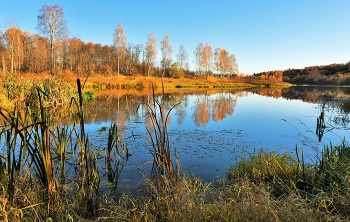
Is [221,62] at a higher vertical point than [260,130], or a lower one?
higher

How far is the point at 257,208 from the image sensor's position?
6.75ft

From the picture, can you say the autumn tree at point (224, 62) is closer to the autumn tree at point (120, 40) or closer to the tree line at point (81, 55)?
the tree line at point (81, 55)

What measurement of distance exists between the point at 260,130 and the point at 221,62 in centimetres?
4998

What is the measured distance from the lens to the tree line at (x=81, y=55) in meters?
21.8

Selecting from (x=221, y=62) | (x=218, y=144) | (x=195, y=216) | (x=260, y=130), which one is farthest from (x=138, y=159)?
(x=221, y=62)

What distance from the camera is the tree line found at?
21.8 m

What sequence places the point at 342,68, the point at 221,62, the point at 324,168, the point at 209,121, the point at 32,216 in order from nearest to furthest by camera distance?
1. the point at 32,216
2. the point at 324,168
3. the point at 209,121
4. the point at 221,62
5. the point at 342,68

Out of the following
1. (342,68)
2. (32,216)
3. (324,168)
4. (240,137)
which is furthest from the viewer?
(342,68)

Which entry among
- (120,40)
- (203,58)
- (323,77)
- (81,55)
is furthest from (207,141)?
(323,77)

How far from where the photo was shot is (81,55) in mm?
23953

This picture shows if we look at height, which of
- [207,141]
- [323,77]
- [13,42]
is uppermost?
[323,77]

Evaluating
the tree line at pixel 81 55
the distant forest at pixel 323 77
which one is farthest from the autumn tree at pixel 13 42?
the distant forest at pixel 323 77

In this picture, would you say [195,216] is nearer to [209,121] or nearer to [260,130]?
[260,130]

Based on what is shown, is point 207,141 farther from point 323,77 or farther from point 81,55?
point 323,77
